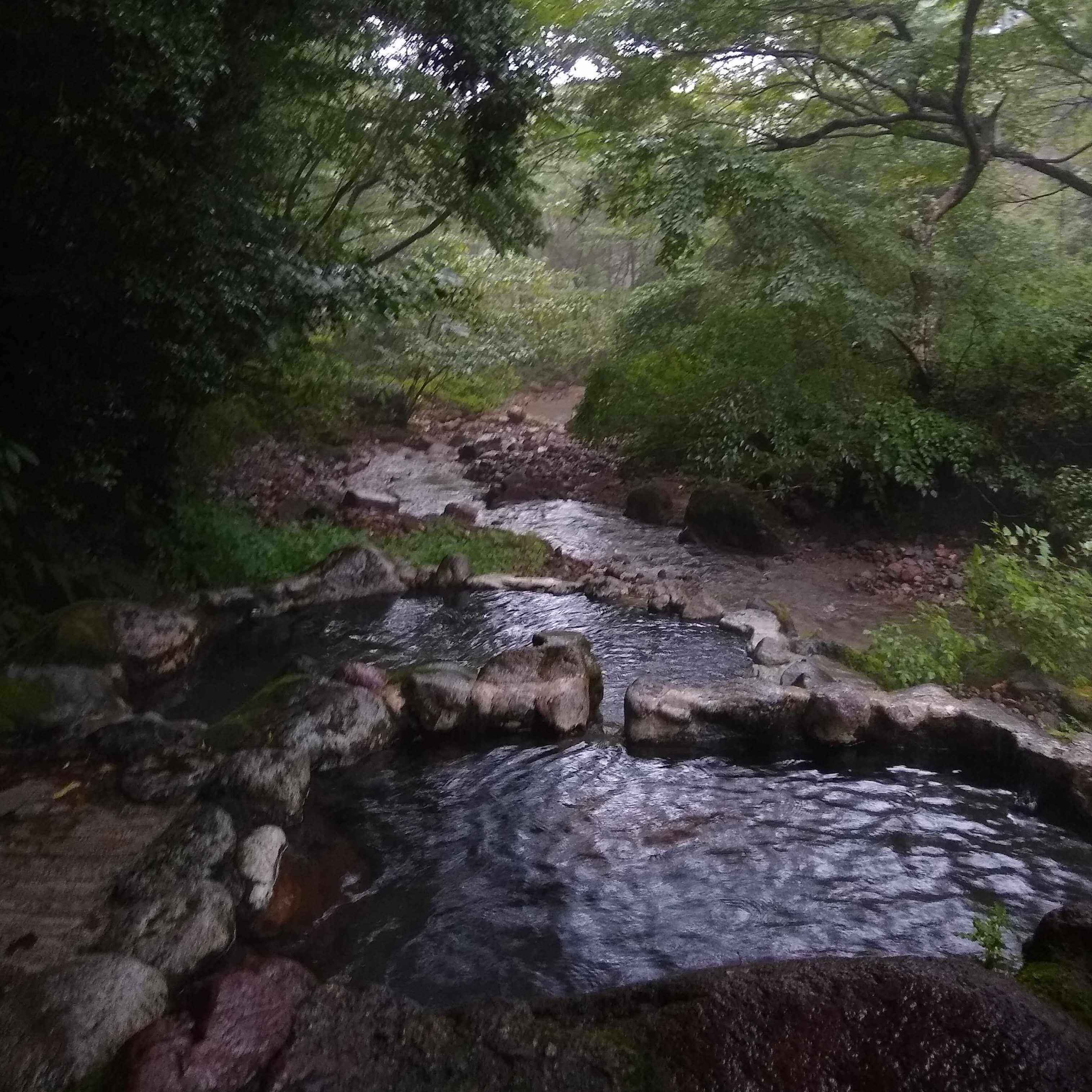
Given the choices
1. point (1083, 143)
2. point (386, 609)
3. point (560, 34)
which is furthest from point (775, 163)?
point (1083, 143)

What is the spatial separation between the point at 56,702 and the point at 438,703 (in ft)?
8.60

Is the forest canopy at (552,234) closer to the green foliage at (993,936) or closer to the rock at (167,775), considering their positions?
the rock at (167,775)

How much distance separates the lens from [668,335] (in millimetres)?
12547

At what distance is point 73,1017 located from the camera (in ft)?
10.2

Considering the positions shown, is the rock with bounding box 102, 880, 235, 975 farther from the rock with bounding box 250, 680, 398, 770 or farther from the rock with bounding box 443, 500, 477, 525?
the rock with bounding box 443, 500, 477, 525

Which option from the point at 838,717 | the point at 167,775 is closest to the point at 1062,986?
the point at 838,717

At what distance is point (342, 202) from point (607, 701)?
8.41m

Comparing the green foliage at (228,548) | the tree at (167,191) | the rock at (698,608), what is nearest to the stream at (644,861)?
the rock at (698,608)

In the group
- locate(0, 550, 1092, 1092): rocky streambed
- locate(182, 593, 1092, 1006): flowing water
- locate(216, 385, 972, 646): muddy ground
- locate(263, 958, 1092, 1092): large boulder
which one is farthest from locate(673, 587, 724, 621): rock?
locate(263, 958, 1092, 1092): large boulder

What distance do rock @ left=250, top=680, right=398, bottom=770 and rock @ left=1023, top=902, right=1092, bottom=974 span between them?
3887 mm

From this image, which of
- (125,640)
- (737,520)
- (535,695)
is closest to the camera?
(535,695)

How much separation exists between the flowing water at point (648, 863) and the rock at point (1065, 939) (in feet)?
1.76

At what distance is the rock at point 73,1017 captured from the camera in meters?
2.95

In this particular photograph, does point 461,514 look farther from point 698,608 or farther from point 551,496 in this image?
point 698,608
